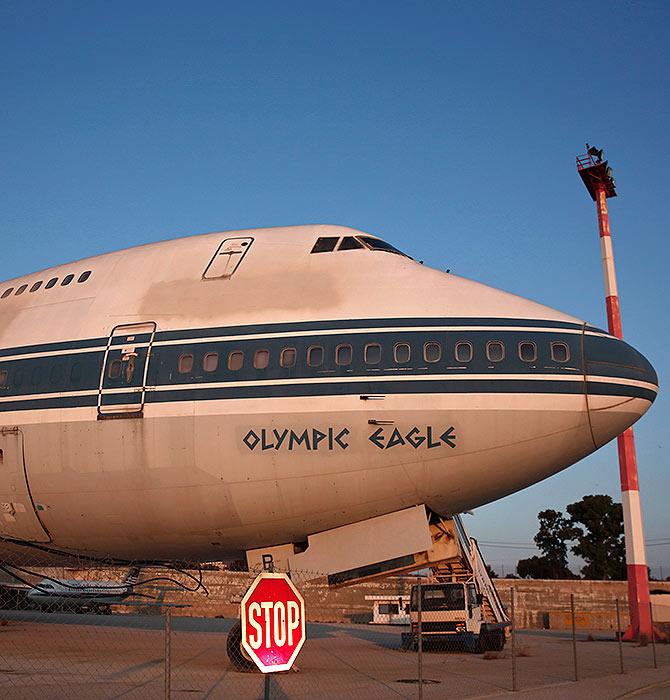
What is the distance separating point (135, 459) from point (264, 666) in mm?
9064

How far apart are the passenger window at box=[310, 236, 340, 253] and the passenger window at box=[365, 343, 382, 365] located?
270 centimetres

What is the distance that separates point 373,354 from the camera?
1480 cm

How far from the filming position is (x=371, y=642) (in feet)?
95.0

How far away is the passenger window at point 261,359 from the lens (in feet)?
49.7

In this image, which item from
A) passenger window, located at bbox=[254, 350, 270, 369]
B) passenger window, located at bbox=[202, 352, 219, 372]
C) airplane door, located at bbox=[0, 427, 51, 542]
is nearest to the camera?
passenger window, located at bbox=[254, 350, 270, 369]

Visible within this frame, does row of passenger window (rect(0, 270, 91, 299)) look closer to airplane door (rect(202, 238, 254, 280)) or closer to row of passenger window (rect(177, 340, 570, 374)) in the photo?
airplane door (rect(202, 238, 254, 280))

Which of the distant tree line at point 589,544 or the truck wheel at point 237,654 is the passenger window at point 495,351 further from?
the distant tree line at point 589,544

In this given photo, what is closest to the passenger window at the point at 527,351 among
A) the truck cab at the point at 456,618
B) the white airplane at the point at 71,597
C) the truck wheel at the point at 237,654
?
the truck wheel at the point at 237,654

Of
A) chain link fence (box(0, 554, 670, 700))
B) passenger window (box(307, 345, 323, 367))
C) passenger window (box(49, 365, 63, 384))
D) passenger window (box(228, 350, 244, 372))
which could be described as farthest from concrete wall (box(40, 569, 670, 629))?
passenger window (box(307, 345, 323, 367))

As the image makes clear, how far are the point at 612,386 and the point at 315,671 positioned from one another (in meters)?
9.16

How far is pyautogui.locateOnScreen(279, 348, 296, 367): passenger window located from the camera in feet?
49.3

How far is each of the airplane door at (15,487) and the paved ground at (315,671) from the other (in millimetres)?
3012

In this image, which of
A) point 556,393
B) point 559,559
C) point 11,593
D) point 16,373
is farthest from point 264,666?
point 559,559

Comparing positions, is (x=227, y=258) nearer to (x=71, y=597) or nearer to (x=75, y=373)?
(x=75, y=373)
